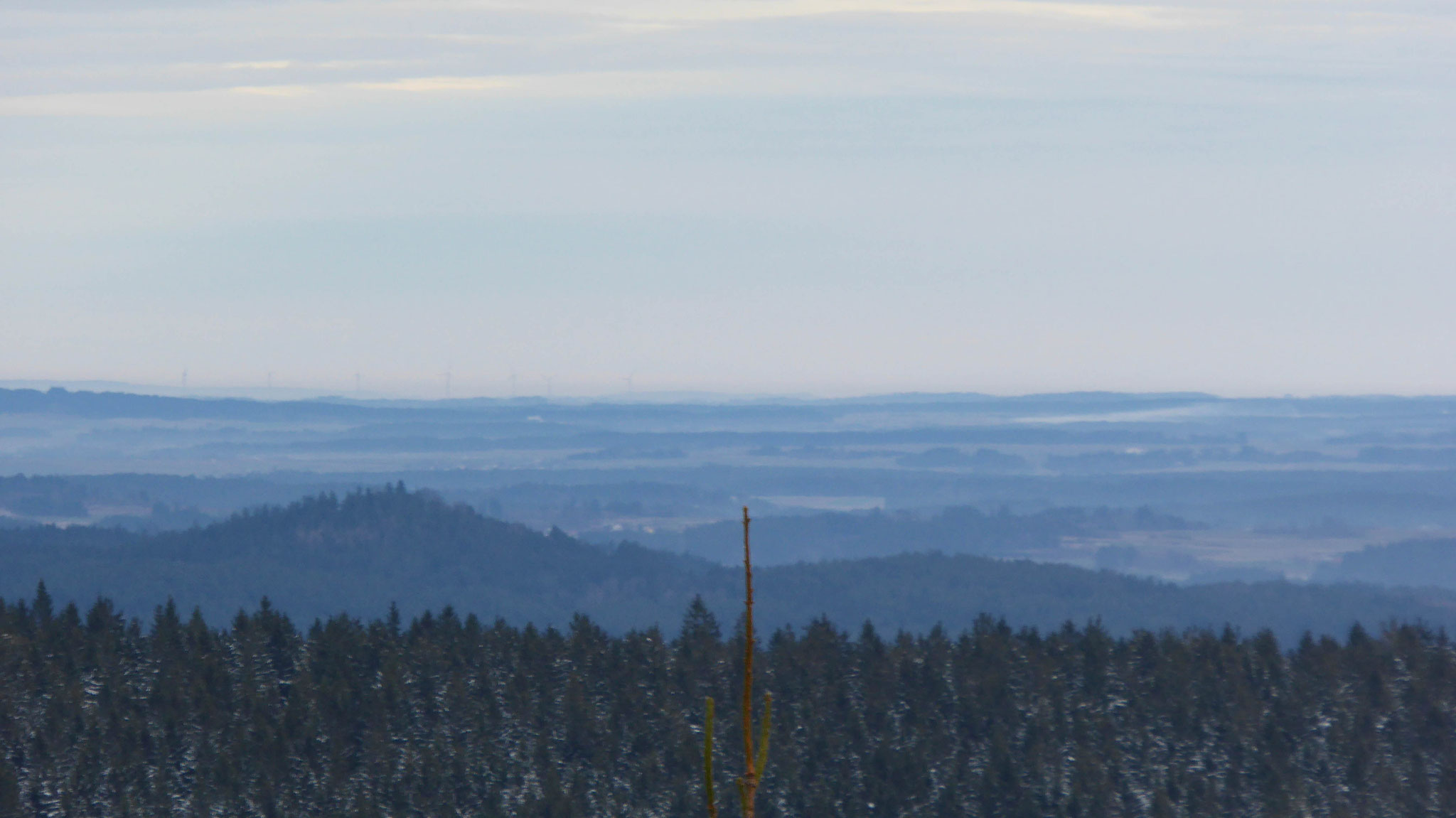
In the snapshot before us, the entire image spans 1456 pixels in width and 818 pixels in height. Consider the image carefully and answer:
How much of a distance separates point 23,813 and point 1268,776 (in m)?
110

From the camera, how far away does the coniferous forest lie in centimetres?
13238

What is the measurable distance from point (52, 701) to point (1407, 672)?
131762 mm

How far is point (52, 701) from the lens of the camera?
442ft

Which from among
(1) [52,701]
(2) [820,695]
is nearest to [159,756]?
(1) [52,701]

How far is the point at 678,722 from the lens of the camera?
490 ft

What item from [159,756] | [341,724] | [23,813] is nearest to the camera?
[23,813]

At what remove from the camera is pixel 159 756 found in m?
133

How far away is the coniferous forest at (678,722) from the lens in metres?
132

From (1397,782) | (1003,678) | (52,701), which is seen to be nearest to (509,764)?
(52,701)

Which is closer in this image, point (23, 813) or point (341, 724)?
point (23, 813)

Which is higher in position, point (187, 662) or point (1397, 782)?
point (187, 662)

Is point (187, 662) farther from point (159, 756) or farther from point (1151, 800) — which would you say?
point (1151, 800)

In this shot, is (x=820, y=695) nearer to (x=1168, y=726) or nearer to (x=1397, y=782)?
(x=1168, y=726)

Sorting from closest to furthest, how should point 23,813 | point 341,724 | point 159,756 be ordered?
point 23,813, point 159,756, point 341,724
